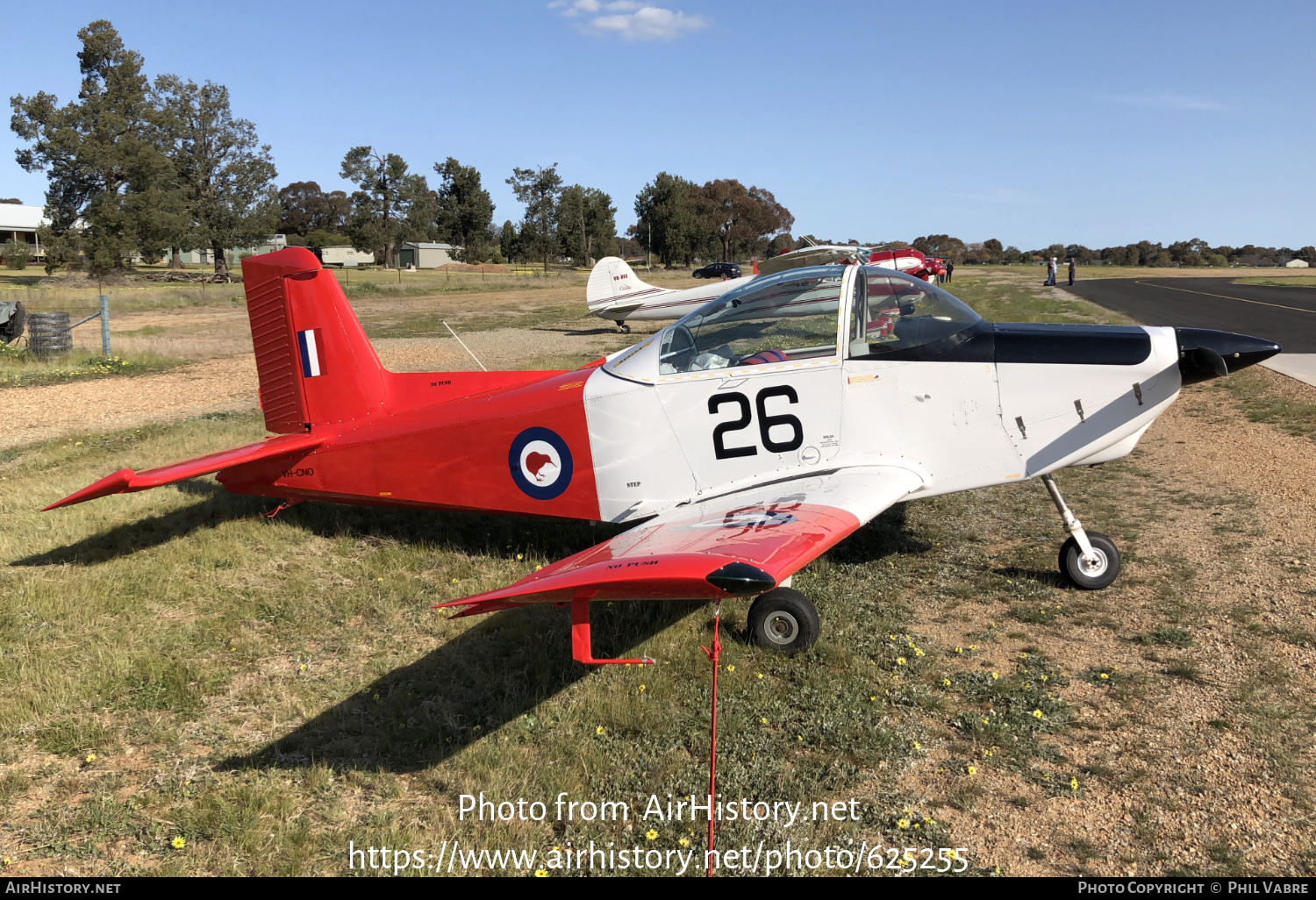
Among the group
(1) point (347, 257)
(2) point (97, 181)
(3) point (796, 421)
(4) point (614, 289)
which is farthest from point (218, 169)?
(3) point (796, 421)

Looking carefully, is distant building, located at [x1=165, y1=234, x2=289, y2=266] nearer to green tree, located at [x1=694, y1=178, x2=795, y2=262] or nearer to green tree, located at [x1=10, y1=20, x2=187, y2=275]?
green tree, located at [x1=10, y1=20, x2=187, y2=275]

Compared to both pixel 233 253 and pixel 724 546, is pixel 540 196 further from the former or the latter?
pixel 724 546

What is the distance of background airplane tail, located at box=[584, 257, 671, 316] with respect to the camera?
2372 cm

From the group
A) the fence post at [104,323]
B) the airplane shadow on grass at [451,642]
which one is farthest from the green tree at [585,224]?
the airplane shadow on grass at [451,642]

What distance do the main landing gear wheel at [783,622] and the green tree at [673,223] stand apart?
87.0m

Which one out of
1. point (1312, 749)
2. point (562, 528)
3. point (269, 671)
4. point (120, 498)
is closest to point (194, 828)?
point (269, 671)

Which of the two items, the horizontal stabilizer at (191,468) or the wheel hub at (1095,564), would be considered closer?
the horizontal stabilizer at (191,468)

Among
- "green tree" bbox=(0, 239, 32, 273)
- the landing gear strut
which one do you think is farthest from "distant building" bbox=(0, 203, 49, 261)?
the landing gear strut

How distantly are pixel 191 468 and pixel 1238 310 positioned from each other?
104ft

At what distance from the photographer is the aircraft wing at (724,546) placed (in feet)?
10.4

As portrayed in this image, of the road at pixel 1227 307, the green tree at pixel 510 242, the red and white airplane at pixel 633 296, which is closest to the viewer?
the road at pixel 1227 307

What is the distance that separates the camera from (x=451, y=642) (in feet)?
16.4

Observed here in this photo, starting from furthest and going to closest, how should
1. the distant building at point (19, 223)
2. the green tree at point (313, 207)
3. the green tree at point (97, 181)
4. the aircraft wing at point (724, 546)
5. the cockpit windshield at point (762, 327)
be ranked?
the green tree at point (313, 207)
the distant building at point (19, 223)
the green tree at point (97, 181)
the cockpit windshield at point (762, 327)
the aircraft wing at point (724, 546)

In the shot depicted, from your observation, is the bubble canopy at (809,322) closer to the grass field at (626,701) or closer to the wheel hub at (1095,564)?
the grass field at (626,701)
